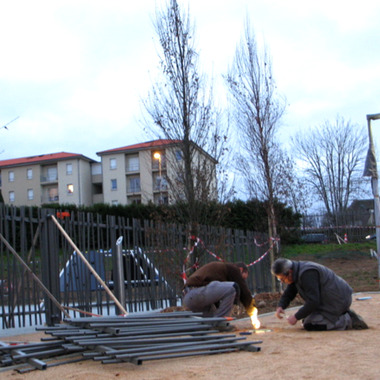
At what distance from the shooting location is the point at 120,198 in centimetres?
6738

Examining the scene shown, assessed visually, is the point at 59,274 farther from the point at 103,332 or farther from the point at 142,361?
the point at 142,361

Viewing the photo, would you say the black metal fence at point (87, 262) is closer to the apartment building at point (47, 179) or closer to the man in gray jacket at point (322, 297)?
the man in gray jacket at point (322, 297)

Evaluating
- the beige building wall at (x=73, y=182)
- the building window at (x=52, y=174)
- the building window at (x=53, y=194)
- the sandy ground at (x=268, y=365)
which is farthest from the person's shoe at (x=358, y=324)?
the building window at (x=52, y=174)

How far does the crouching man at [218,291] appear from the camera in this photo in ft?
24.5

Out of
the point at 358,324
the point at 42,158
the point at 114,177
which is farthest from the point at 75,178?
the point at 358,324

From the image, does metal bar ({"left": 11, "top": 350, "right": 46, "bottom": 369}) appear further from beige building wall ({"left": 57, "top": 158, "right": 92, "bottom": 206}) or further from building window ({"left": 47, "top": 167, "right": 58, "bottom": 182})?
building window ({"left": 47, "top": 167, "right": 58, "bottom": 182})

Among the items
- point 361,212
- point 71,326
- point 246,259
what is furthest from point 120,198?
point 71,326

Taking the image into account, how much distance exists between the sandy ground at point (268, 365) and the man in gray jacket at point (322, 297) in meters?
0.70

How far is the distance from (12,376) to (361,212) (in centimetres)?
2856

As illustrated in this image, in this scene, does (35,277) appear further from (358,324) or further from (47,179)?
(47,179)

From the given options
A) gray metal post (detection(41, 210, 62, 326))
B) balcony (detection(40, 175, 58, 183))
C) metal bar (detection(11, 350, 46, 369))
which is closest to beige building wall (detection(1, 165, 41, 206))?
balcony (detection(40, 175, 58, 183))

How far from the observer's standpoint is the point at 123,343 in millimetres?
5207

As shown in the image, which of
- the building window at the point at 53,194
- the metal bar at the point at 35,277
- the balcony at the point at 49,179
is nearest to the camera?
the metal bar at the point at 35,277

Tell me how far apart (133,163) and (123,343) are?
63472mm
